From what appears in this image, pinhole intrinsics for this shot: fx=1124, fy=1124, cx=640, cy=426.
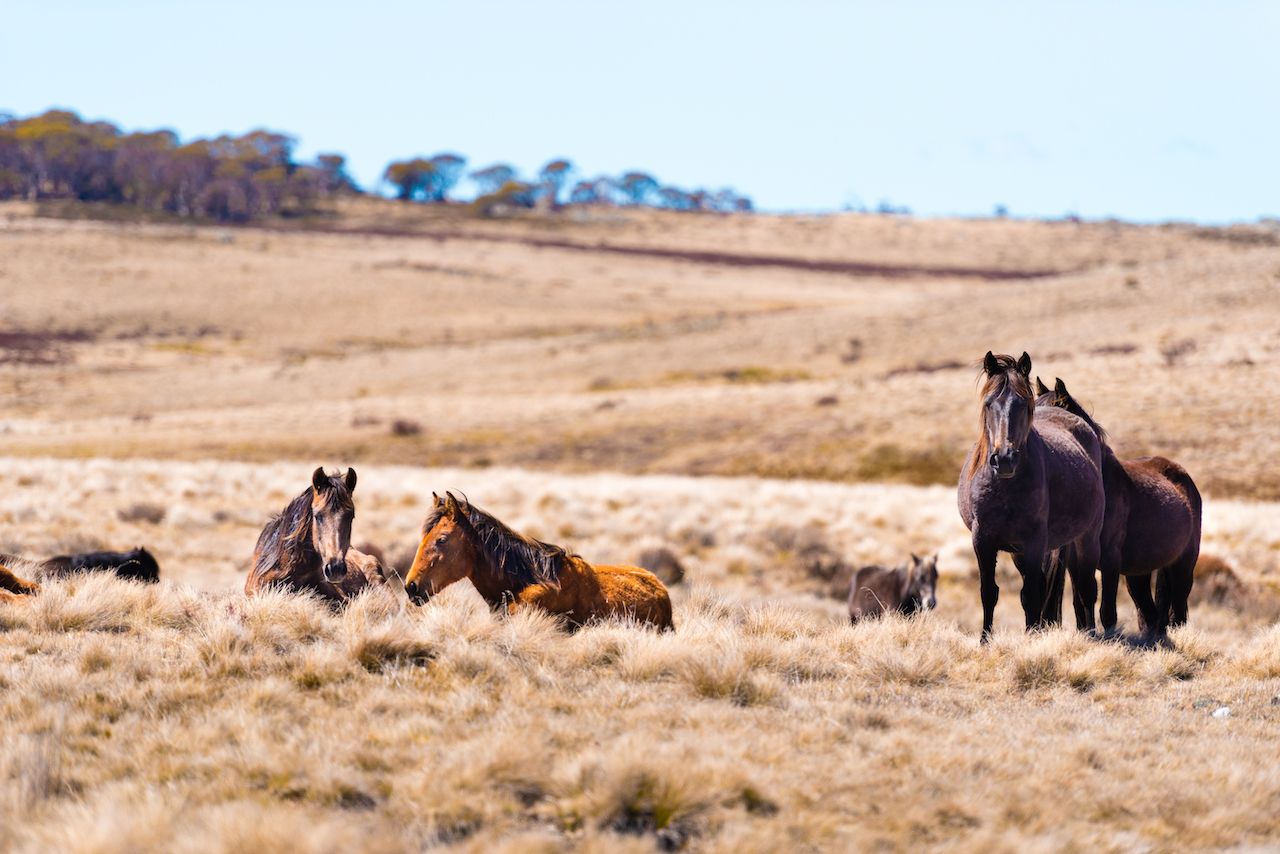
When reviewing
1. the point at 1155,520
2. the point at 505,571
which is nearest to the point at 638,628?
the point at 505,571

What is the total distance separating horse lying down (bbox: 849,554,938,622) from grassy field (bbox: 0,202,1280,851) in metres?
1.64

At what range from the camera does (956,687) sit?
7602 mm

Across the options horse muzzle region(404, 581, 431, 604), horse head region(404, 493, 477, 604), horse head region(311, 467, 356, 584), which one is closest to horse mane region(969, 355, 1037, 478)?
horse head region(404, 493, 477, 604)

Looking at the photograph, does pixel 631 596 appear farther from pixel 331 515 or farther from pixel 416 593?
pixel 331 515

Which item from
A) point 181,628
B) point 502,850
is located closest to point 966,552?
point 181,628

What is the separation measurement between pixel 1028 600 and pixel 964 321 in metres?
56.3

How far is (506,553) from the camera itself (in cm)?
856

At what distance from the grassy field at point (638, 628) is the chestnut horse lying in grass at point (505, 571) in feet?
0.94

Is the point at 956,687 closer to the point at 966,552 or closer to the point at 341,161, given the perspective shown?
the point at 966,552

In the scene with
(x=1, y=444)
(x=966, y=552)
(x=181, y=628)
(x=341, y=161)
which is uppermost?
(x=341, y=161)

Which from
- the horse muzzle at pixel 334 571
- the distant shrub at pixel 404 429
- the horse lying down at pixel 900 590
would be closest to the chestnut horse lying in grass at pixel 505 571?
the horse muzzle at pixel 334 571

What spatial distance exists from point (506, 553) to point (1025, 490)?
385 cm

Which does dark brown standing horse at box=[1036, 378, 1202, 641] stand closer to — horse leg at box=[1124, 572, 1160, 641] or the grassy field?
horse leg at box=[1124, 572, 1160, 641]

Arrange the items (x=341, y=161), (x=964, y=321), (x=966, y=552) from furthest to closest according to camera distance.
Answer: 1. (x=341, y=161)
2. (x=964, y=321)
3. (x=966, y=552)
